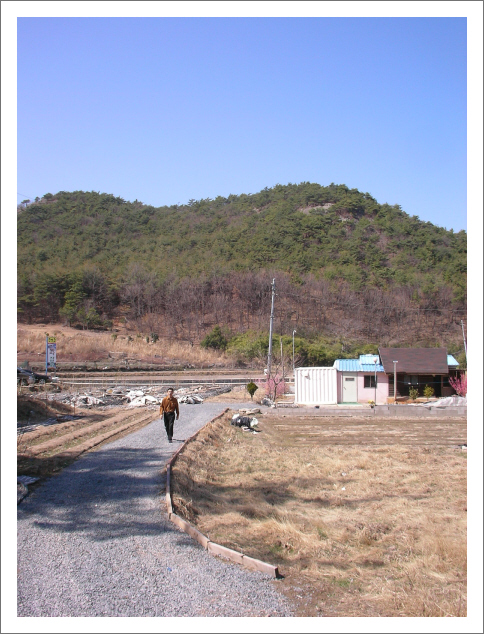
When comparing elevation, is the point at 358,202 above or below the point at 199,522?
above

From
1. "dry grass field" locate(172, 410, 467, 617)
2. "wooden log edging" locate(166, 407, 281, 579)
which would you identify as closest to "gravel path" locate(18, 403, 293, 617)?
"wooden log edging" locate(166, 407, 281, 579)

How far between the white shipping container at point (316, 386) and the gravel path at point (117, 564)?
19.0 metres

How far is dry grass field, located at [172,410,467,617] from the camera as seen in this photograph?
542 cm

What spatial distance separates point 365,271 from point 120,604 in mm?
77803

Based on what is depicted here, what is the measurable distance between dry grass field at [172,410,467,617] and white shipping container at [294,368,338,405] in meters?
10.8

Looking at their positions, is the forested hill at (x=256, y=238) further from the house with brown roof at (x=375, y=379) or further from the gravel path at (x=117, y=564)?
the gravel path at (x=117, y=564)

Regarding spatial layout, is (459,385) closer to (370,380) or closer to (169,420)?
(370,380)

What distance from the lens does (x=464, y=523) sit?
26.1 ft

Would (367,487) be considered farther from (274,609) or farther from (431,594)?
(274,609)

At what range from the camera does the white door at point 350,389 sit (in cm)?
2722

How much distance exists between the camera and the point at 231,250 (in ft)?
292

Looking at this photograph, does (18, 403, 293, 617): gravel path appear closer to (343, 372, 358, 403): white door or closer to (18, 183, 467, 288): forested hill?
(343, 372, 358, 403): white door

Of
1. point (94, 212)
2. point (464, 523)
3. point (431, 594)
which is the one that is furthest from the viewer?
point (94, 212)

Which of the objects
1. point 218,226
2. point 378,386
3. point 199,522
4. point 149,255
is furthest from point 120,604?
point 218,226
